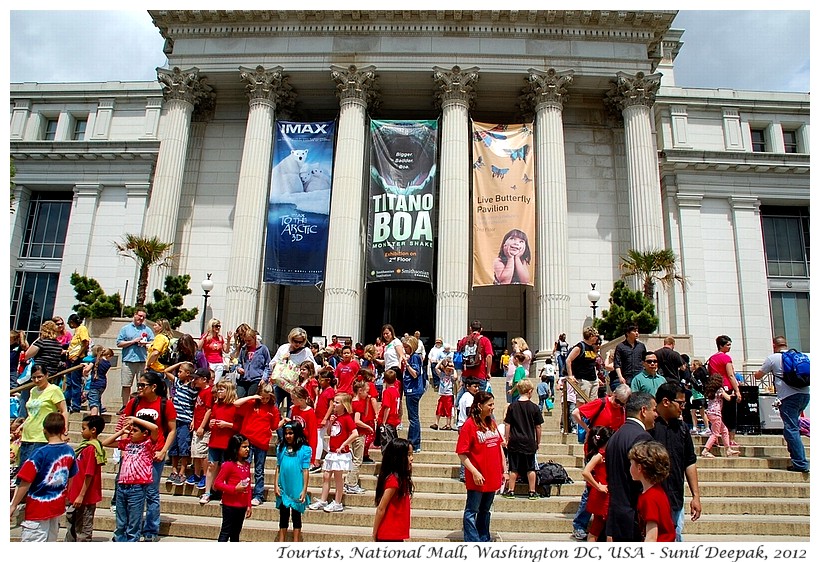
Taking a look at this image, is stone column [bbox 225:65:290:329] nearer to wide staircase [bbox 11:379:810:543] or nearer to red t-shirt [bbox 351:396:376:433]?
wide staircase [bbox 11:379:810:543]

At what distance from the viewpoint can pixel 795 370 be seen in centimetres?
998

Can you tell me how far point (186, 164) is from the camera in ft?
94.5

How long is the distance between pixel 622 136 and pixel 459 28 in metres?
9.51

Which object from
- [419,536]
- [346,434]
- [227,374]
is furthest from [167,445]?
[227,374]

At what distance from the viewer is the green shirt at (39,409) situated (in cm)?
824

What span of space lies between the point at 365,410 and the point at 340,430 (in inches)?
57.0

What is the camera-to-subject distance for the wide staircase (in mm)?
7965

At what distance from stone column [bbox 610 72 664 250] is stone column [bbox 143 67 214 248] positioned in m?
20.1

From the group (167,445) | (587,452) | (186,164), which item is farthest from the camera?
(186,164)

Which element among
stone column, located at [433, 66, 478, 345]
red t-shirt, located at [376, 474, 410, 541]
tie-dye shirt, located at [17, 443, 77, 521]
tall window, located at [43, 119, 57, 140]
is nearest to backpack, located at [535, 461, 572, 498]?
red t-shirt, located at [376, 474, 410, 541]

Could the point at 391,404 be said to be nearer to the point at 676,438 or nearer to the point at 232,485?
the point at 232,485

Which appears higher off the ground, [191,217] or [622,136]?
[622,136]

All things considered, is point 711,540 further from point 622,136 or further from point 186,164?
point 186,164
